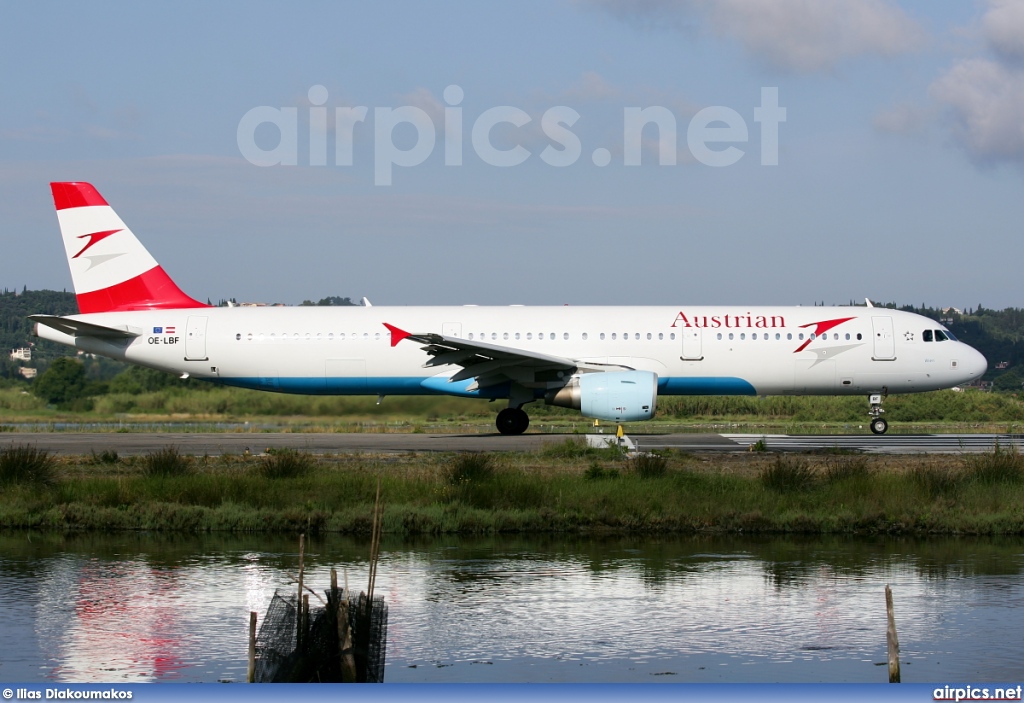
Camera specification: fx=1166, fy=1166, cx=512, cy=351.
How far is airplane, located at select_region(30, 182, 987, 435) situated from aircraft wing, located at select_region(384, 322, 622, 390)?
56 mm

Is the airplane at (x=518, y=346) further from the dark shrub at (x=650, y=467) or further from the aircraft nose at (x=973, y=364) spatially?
the dark shrub at (x=650, y=467)

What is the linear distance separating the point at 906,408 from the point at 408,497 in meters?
39.3

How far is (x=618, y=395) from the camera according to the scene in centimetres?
2984

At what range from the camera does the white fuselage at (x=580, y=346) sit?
107ft

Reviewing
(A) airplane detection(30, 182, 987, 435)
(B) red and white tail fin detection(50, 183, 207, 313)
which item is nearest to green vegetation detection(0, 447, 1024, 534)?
(A) airplane detection(30, 182, 987, 435)

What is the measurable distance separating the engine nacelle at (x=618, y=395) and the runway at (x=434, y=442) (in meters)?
0.89

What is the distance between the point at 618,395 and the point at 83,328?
50.2 ft

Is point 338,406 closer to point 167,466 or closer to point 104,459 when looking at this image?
point 104,459

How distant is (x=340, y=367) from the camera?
3300cm

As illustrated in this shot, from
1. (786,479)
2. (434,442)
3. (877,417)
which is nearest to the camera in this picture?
(786,479)

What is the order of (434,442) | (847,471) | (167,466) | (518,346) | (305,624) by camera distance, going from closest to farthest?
(305,624) < (847,471) < (167,466) < (434,442) < (518,346)

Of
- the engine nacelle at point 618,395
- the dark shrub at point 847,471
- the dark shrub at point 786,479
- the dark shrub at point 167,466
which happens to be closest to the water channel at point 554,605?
the dark shrub at point 786,479

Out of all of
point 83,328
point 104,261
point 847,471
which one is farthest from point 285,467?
point 104,261

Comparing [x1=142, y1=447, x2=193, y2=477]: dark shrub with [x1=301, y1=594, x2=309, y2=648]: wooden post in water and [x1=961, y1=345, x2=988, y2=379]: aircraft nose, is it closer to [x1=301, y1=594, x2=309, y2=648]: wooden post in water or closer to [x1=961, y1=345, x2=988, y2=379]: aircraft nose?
[x1=301, y1=594, x2=309, y2=648]: wooden post in water
